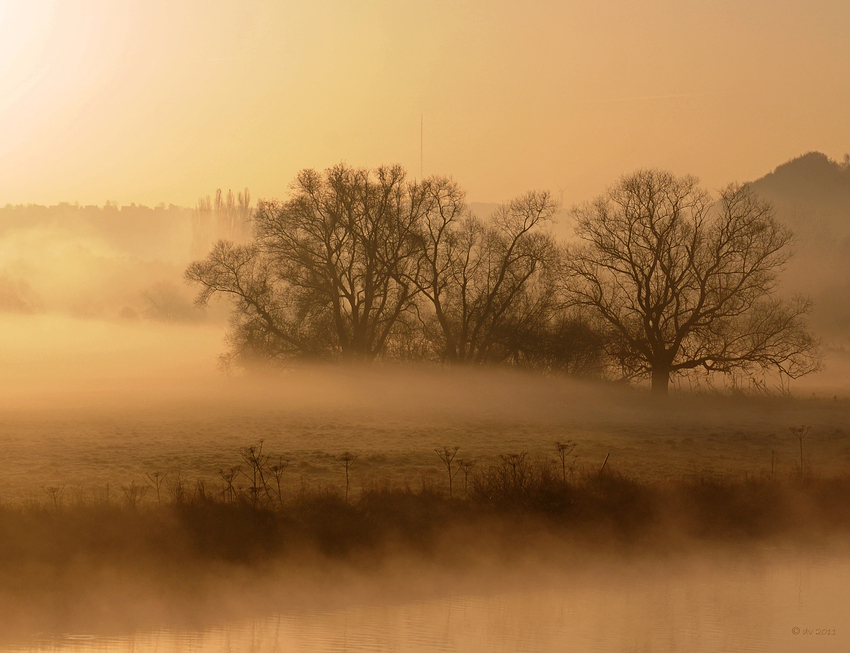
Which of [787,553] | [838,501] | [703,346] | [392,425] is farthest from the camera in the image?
[703,346]

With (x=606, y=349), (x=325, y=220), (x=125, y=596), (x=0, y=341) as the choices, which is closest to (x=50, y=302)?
(x=0, y=341)

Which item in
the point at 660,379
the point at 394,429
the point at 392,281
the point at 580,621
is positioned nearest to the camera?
the point at 580,621

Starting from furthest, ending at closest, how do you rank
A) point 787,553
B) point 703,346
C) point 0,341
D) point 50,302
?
point 50,302 < point 0,341 < point 703,346 < point 787,553

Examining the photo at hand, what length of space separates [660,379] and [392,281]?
1767 centimetres

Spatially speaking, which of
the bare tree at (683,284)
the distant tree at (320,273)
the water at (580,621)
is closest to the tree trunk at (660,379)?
the bare tree at (683,284)

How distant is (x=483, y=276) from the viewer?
210 feet

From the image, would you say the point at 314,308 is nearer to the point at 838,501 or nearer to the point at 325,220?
the point at 325,220

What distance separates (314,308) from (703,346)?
74.3 ft

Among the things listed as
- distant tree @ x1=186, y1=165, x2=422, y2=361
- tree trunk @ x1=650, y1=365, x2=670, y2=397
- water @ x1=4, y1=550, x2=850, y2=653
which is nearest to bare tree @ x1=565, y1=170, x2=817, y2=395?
tree trunk @ x1=650, y1=365, x2=670, y2=397

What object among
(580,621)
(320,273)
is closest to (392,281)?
(320,273)

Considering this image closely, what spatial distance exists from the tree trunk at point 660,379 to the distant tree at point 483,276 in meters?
8.92

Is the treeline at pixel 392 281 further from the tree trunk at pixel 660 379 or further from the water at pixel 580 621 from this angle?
the water at pixel 580 621

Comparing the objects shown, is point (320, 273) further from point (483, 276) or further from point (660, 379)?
point (660, 379)

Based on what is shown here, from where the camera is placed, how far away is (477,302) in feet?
207
